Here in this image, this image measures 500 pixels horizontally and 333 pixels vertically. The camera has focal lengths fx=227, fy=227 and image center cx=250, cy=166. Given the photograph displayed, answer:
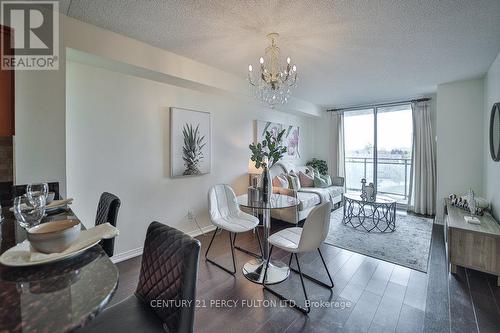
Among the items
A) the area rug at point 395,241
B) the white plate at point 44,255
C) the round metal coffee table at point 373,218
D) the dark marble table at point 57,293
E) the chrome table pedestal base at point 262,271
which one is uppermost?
the white plate at point 44,255

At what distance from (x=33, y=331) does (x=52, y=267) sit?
13.8 inches

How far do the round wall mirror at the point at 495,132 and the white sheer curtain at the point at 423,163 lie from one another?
1.65 m

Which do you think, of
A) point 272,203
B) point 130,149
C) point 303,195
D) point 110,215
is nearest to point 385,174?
point 303,195

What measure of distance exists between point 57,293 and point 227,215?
86.8 inches

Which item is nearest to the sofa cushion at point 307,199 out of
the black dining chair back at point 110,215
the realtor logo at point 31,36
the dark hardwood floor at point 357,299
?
the dark hardwood floor at point 357,299

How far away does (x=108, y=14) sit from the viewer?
1.95 metres

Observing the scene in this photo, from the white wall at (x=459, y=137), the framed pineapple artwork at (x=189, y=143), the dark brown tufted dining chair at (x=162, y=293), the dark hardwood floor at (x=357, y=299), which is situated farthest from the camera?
the white wall at (x=459, y=137)

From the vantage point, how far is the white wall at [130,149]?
237 cm

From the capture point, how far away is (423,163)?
4.55 metres

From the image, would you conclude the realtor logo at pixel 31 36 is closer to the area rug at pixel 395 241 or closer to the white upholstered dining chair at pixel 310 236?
the white upholstered dining chair at pixel 310 236

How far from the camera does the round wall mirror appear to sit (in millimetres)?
2678

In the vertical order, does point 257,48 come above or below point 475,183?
above

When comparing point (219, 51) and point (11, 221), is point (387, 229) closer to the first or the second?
point (219, 51)

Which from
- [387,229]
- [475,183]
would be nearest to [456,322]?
[387,229]
